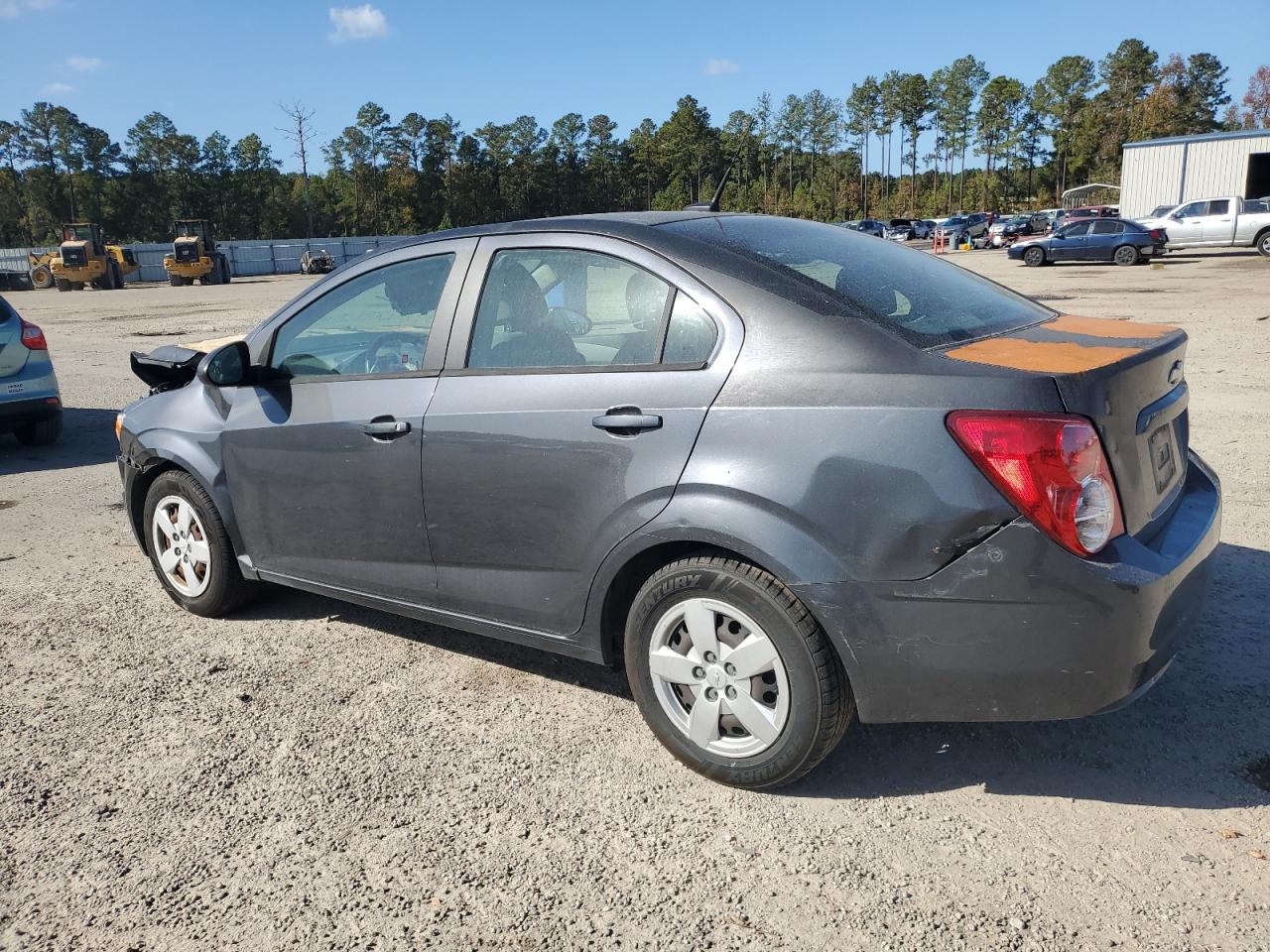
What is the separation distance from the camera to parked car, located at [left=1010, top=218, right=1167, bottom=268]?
29.8 meters

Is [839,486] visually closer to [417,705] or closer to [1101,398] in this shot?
[1101,398]

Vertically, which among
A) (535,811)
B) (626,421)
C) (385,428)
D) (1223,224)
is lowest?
(535,811)

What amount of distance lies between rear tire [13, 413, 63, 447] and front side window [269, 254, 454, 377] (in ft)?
19.8

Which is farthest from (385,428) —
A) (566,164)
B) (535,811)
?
(566,164)

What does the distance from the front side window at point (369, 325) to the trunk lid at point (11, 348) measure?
223 inches

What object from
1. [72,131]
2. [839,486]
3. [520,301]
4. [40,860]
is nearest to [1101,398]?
[839,486]

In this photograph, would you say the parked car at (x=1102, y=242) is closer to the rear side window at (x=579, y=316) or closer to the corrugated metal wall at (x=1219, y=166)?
the corrugated metal wall at (x=1219, y=166)

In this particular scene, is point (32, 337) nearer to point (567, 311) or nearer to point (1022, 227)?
point (567, 311)

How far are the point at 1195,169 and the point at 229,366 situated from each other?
47.4m

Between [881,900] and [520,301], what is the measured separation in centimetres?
213

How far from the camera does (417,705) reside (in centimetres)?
365

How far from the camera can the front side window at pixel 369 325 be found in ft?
12.0

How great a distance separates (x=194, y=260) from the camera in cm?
4297

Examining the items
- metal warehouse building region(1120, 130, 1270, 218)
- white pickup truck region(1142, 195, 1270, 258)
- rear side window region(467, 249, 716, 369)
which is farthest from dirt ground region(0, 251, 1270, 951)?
metal warehouse building region(1120, 130, 1270, 218)
